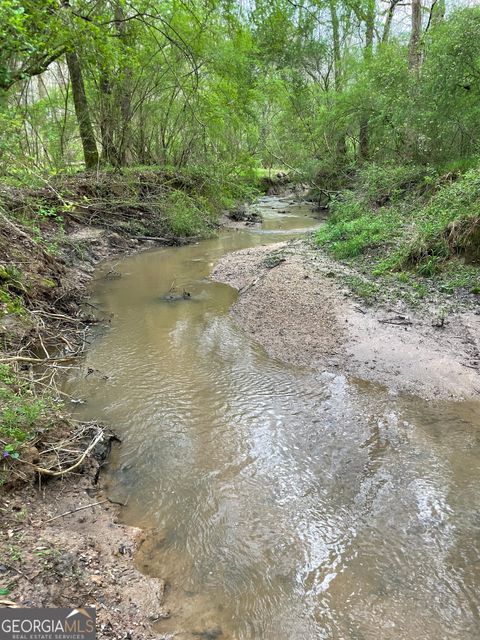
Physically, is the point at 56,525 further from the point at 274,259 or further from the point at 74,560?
the point at 274,259

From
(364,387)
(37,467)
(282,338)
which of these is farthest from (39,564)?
(282,338)

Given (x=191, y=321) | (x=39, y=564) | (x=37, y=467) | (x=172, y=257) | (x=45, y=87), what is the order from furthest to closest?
(x=45, y=87) → (x=172, y=257) → (x=191, y=321) → (x=37, y=467) → (x=39, y=564)

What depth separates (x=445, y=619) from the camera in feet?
7.11

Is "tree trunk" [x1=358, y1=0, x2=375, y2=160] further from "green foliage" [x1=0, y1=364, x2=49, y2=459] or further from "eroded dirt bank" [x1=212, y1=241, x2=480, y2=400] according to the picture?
"green foliage" [x1=0, y1=364, x2=49, y2=459]

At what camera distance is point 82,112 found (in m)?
11.1

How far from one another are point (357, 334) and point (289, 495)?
2.96m

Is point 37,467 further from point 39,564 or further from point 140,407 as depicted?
point 140,407

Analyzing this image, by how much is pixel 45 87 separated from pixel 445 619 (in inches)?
588

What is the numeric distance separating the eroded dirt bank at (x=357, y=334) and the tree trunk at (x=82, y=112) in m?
7.44

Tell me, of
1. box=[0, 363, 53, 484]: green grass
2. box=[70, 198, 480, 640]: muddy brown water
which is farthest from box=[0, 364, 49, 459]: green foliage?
box=[70, 198, 480, 640]: muddy brown water

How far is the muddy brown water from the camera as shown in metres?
2.23

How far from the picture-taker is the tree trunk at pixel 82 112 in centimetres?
1062

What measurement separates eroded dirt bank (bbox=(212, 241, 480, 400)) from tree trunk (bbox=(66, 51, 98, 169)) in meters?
7.44

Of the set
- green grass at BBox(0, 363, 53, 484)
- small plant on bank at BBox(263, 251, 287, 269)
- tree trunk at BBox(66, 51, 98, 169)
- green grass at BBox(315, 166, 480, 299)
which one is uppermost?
tree trunk at BBox(66, 51, 98, 169)
